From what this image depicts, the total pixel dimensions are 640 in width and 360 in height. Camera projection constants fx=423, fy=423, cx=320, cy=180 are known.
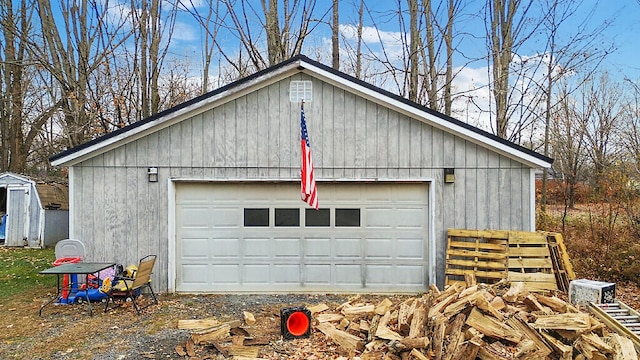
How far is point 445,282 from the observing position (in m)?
7.40

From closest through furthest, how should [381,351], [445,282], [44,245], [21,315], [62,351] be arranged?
1. [381,351]
2. [62,351]
3. [21,315]
4. [445,282]
5. [44,245]

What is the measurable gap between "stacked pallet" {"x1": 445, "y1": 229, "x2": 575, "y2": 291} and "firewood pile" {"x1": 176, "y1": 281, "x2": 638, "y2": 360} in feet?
6.03

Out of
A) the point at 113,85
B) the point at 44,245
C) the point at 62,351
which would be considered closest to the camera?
the point at 62,351

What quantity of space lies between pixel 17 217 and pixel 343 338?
13.6 meters

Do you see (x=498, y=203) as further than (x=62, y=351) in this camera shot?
Yes

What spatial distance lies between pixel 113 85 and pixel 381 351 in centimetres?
1476

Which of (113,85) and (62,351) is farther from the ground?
(113,85)

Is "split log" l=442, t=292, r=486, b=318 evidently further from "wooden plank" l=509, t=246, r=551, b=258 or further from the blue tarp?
the blue tarp

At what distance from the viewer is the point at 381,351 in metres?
4.37

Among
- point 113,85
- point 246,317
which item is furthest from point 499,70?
point 113,85

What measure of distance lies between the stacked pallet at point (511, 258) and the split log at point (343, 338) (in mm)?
2956

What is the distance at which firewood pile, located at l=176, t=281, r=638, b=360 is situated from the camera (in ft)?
13.4

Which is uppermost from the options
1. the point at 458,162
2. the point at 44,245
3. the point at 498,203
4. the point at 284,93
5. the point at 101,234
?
the point at 284,93

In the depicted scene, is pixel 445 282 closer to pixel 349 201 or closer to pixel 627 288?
pixel 349 201
